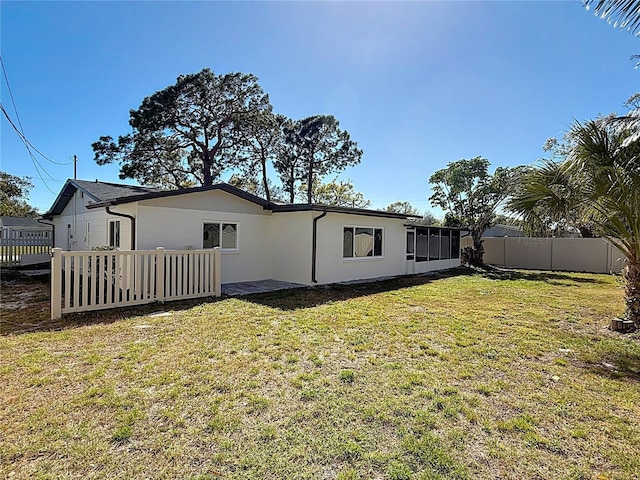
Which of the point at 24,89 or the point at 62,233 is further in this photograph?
the point at 62,233

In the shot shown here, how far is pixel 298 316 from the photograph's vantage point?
6676 millimetres

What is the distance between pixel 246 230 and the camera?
11.0m

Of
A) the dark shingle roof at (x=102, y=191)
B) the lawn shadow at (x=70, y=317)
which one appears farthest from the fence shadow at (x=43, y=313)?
the dark shingle roof at (x=102, y=191)

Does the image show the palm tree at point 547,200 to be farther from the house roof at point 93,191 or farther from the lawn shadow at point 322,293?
the house roof at point 93,191

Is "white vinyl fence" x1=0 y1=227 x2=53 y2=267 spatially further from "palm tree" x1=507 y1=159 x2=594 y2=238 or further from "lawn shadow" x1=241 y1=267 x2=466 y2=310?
"palm tree" x1=507 y1=159 x2=594 y2=238

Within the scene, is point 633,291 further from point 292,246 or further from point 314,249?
point 292,246

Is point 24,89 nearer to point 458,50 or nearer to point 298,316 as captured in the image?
point 298,316

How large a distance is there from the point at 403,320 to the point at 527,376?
8.75 ft

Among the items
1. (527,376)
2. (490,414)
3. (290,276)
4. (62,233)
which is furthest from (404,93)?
(62,233)

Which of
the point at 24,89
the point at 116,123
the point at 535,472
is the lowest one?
the point at 535,472

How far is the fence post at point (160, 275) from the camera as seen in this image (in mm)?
7656

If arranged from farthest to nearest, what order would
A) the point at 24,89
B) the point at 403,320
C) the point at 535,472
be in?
the point at 24,89
the point at 403,320
the point at 535,472

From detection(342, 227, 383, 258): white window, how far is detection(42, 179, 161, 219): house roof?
6.94 m

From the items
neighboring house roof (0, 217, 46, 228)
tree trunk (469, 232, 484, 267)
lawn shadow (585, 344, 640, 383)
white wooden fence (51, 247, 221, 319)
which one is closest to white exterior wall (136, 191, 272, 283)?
white wooden fence (51, 247, 221, 319)
